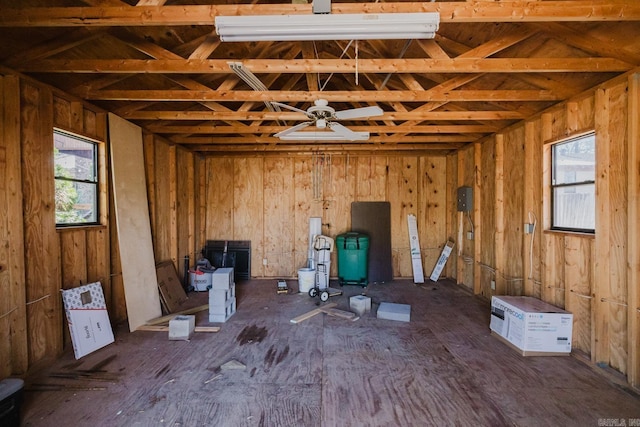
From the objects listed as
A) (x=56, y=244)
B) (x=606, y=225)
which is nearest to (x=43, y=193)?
(x=56, y=244)

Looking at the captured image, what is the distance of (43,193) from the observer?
2.70 m

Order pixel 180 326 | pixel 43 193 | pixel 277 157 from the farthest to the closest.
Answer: pixel 277 157 < pixel 180 326 < pixel 43 193

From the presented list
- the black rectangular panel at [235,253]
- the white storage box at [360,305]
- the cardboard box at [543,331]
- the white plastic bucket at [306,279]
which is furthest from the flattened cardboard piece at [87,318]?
the cardboard box at [543,331]

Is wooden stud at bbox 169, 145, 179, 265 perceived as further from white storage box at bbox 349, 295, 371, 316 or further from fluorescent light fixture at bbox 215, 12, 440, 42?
fluorescent light fixture at bbox 215, 12, 440, 42

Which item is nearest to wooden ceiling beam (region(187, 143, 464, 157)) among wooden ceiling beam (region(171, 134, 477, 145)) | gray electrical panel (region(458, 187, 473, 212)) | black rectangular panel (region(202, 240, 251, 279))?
wooden ceiling beam (region(171, 134, 477, 145))

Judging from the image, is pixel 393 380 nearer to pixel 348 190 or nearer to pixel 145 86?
pixel 348 190

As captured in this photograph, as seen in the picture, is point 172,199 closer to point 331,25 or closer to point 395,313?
point 395,313

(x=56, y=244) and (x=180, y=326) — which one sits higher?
(x=56, y=244)

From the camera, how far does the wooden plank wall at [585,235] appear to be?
2.41m

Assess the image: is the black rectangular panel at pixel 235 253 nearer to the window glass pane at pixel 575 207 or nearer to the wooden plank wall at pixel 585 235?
the wooden plank wall at pixel 585 235

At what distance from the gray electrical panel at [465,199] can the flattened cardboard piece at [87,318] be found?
18.2ft

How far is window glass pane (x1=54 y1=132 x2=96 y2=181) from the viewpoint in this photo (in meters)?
2.99

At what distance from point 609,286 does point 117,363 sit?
4.73m

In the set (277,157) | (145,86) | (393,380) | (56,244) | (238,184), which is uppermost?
(145,86)
